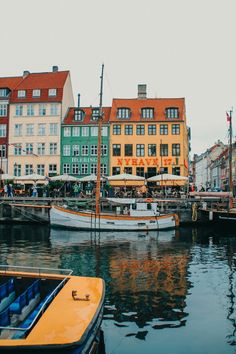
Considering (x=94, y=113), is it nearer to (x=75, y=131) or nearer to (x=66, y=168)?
(x=75, y=131)

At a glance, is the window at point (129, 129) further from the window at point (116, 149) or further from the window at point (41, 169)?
the window at point (41, 169)

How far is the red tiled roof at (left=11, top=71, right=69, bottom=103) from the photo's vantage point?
54.8 meters

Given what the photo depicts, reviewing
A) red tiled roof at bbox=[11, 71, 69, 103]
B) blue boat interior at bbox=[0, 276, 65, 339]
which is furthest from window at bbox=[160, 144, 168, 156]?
blue boat interior at bbox=[0, 276, 65, 339]

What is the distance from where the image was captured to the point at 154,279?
14.8 metres

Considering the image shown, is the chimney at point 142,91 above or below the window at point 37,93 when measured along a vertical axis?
above

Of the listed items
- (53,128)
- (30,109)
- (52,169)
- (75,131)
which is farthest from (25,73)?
(52,169)

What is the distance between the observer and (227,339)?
895cm

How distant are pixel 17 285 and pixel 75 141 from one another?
4570 cm

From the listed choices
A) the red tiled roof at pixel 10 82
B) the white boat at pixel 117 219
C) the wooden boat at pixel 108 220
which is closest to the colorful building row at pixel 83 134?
the red tiled roof at pixel 10 82

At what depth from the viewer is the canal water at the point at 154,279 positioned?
8.93 metres

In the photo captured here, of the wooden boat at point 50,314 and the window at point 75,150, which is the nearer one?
the wooden boat at point 50,314

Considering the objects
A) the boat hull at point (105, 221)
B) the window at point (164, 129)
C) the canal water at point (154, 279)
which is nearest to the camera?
the canal water at point (154, 279)

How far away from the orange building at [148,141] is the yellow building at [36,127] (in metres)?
8.46

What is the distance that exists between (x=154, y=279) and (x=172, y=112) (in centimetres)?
→ 4097
